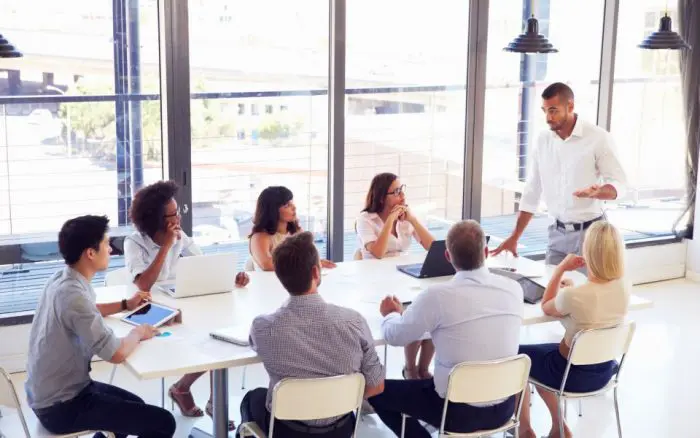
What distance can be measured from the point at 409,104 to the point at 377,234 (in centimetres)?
162

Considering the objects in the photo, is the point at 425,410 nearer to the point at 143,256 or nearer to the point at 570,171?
the point at 143,256

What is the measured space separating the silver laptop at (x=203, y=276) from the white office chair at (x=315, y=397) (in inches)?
39.8

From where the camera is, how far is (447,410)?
3.62 metres

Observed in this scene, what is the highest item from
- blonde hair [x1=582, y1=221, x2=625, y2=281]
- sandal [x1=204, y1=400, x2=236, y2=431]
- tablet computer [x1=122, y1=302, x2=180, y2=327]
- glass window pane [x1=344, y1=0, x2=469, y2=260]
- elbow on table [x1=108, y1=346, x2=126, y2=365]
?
glass window pane [x1=344, y1=0, x2=469, y2=260]

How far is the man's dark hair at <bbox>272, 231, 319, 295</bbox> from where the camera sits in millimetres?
3289

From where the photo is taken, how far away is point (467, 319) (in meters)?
3.53

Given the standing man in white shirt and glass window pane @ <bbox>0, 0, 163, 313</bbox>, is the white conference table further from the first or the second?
glass window pane @ <bbox>0, 0, 163, 313</bbox>

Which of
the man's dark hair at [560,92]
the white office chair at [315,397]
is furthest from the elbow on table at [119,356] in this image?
the man's dark hair at [560,92]

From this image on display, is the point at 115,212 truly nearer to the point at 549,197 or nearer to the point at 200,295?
the point at 200,295

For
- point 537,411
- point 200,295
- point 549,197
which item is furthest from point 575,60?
point 200,295

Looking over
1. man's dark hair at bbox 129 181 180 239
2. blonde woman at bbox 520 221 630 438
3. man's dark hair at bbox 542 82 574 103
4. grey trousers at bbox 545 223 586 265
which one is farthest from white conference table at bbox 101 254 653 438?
man's dark hair at bbox 542 82 574 103

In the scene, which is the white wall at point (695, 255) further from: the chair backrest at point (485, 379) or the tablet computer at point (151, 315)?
the tablet computer at point (151, 315)

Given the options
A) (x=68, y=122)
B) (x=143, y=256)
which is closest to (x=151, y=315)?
(x=143, y=256)

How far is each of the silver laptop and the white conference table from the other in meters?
0.04
